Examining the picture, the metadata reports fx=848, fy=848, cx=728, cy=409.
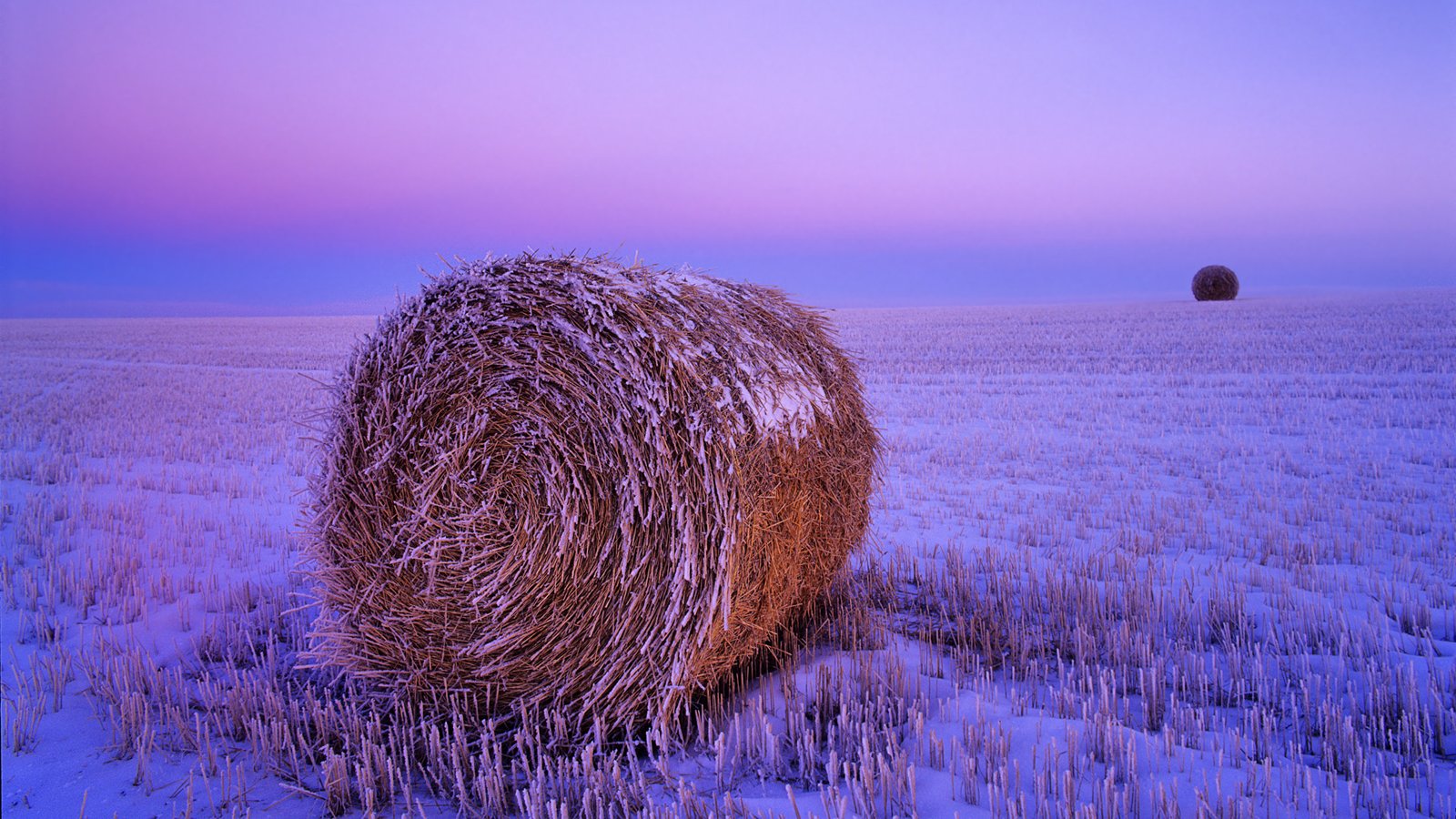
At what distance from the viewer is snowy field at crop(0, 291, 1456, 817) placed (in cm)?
292

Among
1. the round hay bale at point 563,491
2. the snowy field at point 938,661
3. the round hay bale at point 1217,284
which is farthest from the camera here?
the round hay bale at point 1217,284

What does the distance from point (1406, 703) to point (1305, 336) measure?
20.1 m

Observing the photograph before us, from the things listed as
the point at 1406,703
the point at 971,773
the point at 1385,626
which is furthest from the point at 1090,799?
the point at 1385,626

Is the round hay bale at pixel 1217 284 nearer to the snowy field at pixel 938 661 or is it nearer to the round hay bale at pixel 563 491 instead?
the snowy field at pixel 938 661

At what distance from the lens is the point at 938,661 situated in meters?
3.91

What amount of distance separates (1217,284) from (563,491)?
42.8 m

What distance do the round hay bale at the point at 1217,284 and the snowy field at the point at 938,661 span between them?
33.0 m

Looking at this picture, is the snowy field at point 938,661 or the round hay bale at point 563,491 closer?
the snowy field at point 938,661

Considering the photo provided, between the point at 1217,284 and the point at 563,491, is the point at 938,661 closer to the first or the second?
the point at 563,491

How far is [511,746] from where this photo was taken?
3.48 m

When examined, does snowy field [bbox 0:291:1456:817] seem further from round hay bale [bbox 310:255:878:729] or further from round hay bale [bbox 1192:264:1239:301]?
round hay bale [bbox 1192:264:1239:301]

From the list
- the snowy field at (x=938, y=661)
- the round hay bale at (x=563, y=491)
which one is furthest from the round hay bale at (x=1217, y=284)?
the round hay bale at (x=563, y=491)

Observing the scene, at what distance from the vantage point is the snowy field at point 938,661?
292 centimetres

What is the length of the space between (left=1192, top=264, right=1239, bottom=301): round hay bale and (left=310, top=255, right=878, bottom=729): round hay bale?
4175 centimetres
